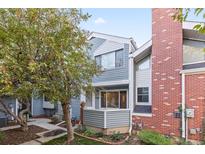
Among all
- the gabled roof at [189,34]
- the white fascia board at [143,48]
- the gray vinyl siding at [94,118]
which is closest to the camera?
the gabled roof at [189,34]

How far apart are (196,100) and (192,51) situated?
1486 mm

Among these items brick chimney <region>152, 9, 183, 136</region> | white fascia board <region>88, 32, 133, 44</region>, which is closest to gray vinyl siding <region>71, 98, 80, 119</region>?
white fascia board <region>88, 32, 133, 44</region>

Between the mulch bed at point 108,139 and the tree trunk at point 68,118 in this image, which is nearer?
the tree trunk at point 68,118

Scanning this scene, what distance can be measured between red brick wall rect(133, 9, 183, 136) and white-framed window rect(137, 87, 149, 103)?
85 centimetres

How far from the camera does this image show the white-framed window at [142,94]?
8.16 meters

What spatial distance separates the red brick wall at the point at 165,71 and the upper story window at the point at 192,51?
241mm

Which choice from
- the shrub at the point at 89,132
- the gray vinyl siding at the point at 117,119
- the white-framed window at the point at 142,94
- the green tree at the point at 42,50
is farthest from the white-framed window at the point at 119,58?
the green tree at the point at 42,50

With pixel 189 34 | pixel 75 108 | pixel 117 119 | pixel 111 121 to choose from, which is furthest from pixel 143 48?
pixel 75 108

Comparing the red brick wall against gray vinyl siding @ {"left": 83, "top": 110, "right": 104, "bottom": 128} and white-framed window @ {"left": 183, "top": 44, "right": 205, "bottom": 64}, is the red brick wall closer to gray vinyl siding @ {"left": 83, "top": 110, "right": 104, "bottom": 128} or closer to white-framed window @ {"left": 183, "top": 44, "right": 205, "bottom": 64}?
white-framed window @ {"left": 183, "top": 44, "right": 205, "bottom": 64}

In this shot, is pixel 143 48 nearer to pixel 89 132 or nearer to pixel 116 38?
pixel 116 38

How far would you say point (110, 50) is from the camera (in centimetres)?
982

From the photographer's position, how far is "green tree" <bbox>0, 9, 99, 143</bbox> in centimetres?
531

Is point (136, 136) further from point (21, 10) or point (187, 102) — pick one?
point (21, 10)

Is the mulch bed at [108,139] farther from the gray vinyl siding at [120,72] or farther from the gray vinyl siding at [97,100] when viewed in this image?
the gray vinyl siding at [97,100]
